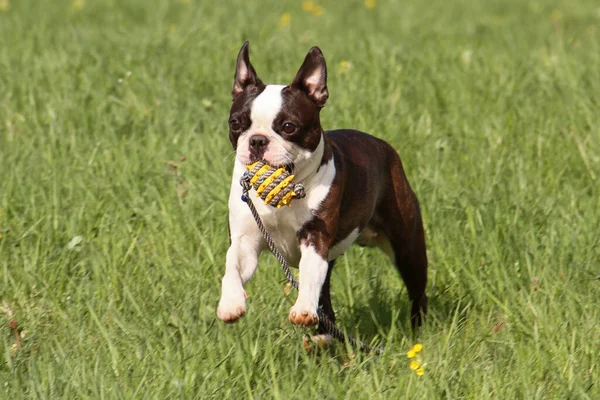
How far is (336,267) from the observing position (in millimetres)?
5285

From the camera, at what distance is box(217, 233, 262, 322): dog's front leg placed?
384 centimetres

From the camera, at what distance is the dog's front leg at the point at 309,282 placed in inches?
151

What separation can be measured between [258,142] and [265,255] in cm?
138

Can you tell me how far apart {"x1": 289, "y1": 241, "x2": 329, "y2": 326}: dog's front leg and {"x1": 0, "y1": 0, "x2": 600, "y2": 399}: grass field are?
0.25 metres

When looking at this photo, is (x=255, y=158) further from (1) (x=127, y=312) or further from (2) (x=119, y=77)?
(2) (x=119, y=77)

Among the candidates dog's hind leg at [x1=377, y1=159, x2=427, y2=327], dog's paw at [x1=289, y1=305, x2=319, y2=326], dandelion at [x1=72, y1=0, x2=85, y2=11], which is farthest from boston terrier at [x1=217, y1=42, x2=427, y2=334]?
dandelion at [x1=72, y1=0, x2=85, y2=11]

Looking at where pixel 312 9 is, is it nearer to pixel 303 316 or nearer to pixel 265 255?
pixel 265 255

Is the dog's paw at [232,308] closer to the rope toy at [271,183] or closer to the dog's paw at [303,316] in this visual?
the dog's paw at [303,316]

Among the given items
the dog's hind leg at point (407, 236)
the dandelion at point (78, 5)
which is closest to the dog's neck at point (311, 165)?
the dog's hind leg at point (407, 236)

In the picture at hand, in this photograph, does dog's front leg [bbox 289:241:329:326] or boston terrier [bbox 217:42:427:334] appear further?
boston terrier [bbox 217:42:427:334]

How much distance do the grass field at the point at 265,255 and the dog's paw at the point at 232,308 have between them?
21cm

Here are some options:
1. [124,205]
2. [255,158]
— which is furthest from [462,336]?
[124,205]

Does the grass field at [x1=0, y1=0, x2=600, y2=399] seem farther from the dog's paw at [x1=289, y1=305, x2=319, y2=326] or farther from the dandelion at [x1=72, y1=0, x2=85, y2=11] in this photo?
the dandelion at [x1=72, y1=0, x2=85, y2=11]

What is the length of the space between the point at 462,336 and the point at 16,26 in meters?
5.88
